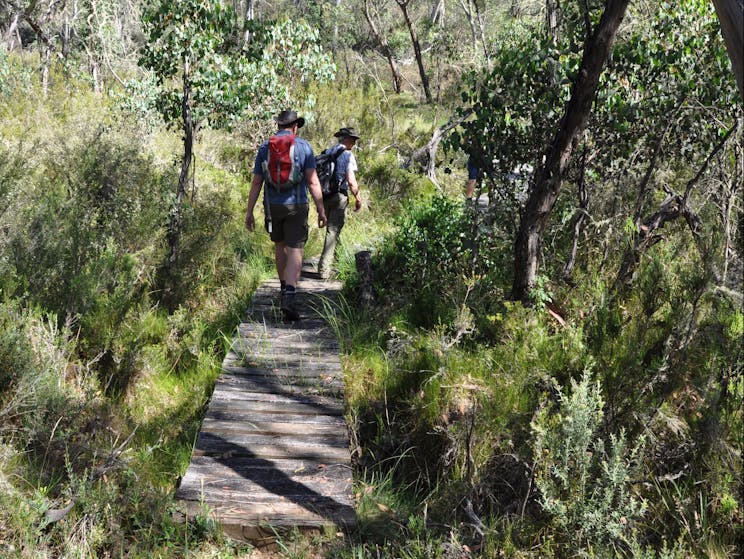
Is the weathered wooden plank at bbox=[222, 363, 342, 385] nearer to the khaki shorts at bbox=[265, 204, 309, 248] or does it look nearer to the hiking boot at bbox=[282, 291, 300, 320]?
the hiking boot at bbox=[282, 291, 300, 320]

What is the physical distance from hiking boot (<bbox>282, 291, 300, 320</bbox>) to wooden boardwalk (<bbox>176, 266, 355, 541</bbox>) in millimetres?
105

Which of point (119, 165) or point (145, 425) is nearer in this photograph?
point (145, 425)

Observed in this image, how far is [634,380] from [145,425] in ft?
12.8

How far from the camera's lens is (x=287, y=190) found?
6.32 meters

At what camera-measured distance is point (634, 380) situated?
4.57m

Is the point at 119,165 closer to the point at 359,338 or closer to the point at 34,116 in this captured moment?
Result: the point at 359,338

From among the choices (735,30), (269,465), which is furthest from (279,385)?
(735,30)

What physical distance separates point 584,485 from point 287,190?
3897mm

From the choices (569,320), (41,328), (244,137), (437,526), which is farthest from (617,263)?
(244,137)

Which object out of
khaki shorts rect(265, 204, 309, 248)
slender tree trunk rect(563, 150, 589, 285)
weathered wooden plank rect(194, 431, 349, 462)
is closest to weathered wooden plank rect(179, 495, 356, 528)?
weathered wooden plank rect(194, 431, 349, 462)

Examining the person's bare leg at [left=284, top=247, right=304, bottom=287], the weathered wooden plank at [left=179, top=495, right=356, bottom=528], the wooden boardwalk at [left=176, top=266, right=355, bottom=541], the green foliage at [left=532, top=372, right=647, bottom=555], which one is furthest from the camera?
the person's bare leg at [left=284, top=247, right=304, bottom=287]

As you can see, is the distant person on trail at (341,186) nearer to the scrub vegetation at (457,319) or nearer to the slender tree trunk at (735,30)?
the scrub vegetation at (457,319)

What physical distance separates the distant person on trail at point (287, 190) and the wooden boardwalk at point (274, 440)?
1.86ft

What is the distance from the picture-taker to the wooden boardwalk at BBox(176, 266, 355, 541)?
3686mm
